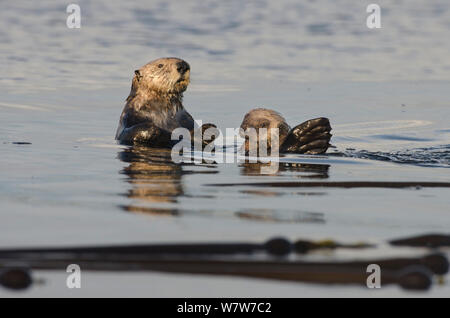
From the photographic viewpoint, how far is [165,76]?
945 centimetres

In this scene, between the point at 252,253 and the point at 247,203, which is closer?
the point at 252,253

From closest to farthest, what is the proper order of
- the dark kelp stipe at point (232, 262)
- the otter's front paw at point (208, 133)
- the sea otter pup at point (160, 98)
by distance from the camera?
the dark kelp stipe at point (232, 262)
the otter's front paw at point (208, 133)
the sea otter pup at point (160, 98)

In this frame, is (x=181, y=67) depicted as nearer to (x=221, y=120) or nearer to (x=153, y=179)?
(x=221, y=120)

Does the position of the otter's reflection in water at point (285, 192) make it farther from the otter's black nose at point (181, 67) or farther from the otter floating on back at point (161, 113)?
the otter's black nose at point (181, 67)

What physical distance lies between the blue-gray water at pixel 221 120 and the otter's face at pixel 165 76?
2.29ft

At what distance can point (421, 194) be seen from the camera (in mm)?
5988

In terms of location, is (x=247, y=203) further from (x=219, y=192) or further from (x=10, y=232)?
(x=10, y=232)

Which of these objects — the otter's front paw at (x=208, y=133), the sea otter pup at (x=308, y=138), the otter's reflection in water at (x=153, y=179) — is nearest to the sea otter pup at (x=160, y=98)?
the otter's front paw at (x=208, y=133)

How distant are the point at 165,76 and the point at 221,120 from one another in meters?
1.24

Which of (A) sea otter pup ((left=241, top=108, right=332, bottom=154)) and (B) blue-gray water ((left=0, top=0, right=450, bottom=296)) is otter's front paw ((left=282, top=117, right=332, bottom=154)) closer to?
(A) sea otter pup ((left=241, top=108, right=332, bottom=154))

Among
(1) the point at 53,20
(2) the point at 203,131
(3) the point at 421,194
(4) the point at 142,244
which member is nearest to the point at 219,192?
(3) the point at 421,194

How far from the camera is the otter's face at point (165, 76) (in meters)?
9.41
